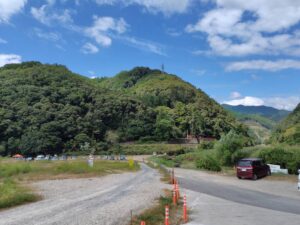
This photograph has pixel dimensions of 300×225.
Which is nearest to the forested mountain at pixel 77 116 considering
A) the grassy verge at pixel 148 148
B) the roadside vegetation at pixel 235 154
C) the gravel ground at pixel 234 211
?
the grassy verge at pixel 148 148

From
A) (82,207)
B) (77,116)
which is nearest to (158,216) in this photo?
(82,207)

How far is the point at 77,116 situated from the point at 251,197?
115550 millimetres

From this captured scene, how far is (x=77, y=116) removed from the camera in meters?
137

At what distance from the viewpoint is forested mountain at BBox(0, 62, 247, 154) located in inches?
4766

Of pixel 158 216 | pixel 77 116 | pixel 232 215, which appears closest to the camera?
pixel 158 216

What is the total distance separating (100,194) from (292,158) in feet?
77.5

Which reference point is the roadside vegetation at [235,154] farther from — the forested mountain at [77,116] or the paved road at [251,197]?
the forested mountain at [77,116]

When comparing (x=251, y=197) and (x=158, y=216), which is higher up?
(x=251, y=197)

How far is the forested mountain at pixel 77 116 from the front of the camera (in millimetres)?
121062

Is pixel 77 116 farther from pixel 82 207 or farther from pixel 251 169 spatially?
pixel 82 207

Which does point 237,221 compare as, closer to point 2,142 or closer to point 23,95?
point 2,142

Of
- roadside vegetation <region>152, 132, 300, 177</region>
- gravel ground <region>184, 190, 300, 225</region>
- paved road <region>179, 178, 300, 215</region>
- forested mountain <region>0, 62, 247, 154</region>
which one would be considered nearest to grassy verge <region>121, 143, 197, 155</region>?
forested mountain <region>0, 62, 247, 154</region>

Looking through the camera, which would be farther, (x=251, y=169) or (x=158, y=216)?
(x=251, y=169)

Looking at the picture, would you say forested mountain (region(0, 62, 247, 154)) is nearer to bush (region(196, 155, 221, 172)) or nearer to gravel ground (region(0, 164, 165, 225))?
bush (region(196, 155, 221, 172))
